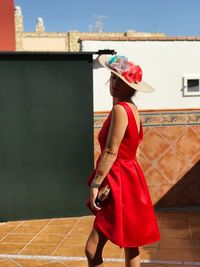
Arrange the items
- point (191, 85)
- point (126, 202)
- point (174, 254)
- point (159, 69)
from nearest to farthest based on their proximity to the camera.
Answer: point (126, 202) < point (174, 254) < point (159, 69) < point (191, 85)

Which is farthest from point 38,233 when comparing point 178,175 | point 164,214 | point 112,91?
point 112,91

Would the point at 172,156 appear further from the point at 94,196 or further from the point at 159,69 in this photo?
the point at 94,196

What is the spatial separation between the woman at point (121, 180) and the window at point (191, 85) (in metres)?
3.49

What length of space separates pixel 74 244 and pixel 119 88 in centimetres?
276

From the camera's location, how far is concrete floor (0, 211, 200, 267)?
4.67m

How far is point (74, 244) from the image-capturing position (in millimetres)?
5234

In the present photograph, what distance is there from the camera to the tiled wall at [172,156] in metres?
6.59

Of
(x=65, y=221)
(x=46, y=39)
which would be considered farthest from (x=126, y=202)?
(x=46, y=39)

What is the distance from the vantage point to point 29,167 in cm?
628

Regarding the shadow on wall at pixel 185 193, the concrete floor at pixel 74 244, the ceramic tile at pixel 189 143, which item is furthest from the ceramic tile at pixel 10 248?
the ceramic tile at pixel 189 143

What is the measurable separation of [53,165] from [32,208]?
0.75 meters

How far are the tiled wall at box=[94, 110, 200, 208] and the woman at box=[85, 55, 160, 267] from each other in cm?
331

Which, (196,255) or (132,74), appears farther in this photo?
(196,255)

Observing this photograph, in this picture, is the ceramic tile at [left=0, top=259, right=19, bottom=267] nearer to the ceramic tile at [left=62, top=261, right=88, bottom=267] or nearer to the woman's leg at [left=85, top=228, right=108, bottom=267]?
the ceramic tile at [left=62, top=261, right=88, bottom=267]
